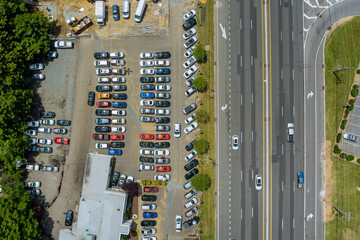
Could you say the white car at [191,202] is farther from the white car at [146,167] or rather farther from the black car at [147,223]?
the white car at [146,167]

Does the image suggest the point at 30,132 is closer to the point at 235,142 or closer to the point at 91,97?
the point at 91,97

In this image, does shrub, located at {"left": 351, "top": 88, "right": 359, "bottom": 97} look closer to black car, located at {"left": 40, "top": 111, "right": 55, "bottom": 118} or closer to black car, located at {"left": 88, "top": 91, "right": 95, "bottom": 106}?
black car, located at {"left": 88, "top": 91, "right": 95, "bottom": 106}

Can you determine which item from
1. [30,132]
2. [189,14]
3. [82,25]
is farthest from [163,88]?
[30,132]

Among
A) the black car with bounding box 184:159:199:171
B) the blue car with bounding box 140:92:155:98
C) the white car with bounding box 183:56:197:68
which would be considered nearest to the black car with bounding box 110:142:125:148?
the blue car with bounding box 140:92:155:98

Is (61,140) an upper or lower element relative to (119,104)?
lower

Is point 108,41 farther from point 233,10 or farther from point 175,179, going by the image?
point 175,179

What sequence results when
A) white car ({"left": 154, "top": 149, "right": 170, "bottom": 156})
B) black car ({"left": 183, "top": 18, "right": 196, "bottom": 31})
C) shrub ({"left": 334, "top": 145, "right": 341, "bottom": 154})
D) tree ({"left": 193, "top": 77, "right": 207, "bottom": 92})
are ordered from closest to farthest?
tree ({"left": 193, "top": 77, "right": 207, "bottom": 92}), shrub ({"left": 334, "top": 145, "right": 341, "bottom": 154}), white car ({"left": 154, "top": 149, "right": 170, "bottom": 156}), black car ({"left": 183, "top": 18, "right": 196, "bottom": 31})
